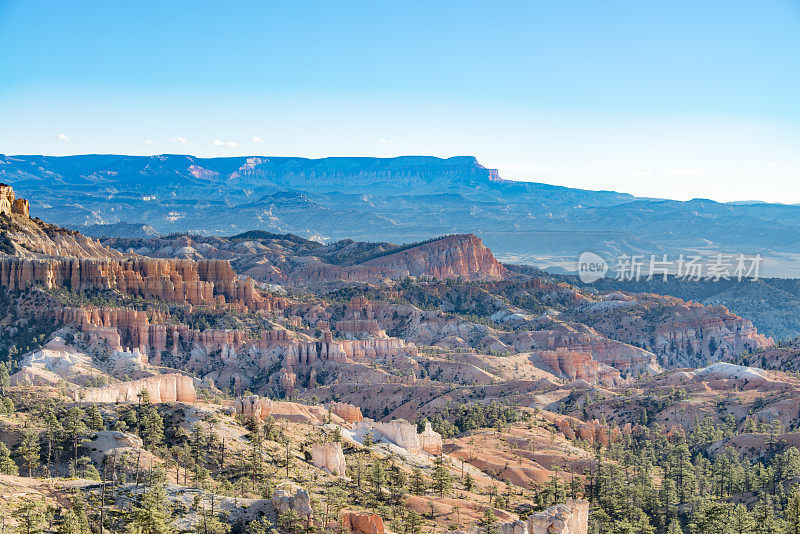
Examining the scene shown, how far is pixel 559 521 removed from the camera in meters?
60.4

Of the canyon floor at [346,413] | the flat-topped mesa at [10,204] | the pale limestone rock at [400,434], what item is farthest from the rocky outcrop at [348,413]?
the flat-topped mesa at [10,204]

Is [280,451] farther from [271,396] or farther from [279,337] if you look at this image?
[279,337]

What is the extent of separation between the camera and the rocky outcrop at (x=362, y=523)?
184 ft

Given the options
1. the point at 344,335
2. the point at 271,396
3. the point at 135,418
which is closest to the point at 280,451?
the point at 135,418

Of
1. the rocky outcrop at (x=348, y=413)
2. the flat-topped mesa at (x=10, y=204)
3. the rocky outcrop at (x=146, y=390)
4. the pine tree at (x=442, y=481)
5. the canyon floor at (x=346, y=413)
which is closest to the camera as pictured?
the canyon floor at (x=346, y=413)

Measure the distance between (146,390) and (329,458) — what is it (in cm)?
1662

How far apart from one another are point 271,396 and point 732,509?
237 ft

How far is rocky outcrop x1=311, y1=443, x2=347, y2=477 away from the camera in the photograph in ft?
231

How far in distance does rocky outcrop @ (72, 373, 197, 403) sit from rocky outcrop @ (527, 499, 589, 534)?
30.2 meters

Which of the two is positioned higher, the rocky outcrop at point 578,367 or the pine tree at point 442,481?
the pine tree at point 442,481

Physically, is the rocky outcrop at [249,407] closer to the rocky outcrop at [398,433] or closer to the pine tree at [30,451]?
the rocky outcrop at [398,433]

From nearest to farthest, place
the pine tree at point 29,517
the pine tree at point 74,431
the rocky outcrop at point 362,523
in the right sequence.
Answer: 1. the pine tree at point 29,517
2. the rocky outcrop at point 362,523
3. the pine tree at point 74,431

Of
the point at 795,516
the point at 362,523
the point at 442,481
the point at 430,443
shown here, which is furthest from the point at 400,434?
the point at 795,516

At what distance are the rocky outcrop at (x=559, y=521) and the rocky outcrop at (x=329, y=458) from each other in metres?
14.0
